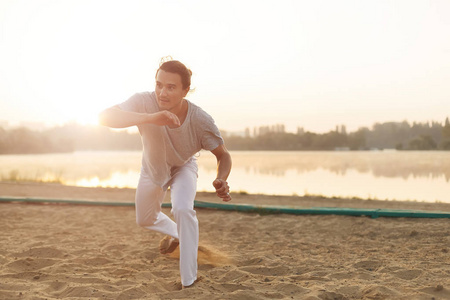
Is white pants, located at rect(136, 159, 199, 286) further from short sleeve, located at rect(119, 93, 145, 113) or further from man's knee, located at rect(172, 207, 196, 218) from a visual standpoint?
short sleeve, located at rect(119, 93, 145, 113)

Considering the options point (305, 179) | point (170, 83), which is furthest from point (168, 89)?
point (305, 179)

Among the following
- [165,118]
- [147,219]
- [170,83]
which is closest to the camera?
[165,118]

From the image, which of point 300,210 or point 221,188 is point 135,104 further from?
point 300,210

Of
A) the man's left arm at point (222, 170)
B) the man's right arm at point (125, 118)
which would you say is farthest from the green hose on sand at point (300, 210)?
the man's right arm at point (125, 118)

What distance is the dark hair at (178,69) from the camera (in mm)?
3414

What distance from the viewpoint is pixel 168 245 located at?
4508 mm

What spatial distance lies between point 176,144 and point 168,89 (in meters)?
0.49

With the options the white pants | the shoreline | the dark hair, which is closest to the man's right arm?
the dark hair

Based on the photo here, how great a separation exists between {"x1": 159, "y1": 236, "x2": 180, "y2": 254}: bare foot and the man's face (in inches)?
65.2

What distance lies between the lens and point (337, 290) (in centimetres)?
323

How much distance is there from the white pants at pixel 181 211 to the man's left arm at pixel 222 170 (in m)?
0.27

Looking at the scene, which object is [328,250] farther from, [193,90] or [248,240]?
[193,90]

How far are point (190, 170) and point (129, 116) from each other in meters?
0.82

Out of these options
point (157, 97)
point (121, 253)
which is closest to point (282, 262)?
point (121, 253)
